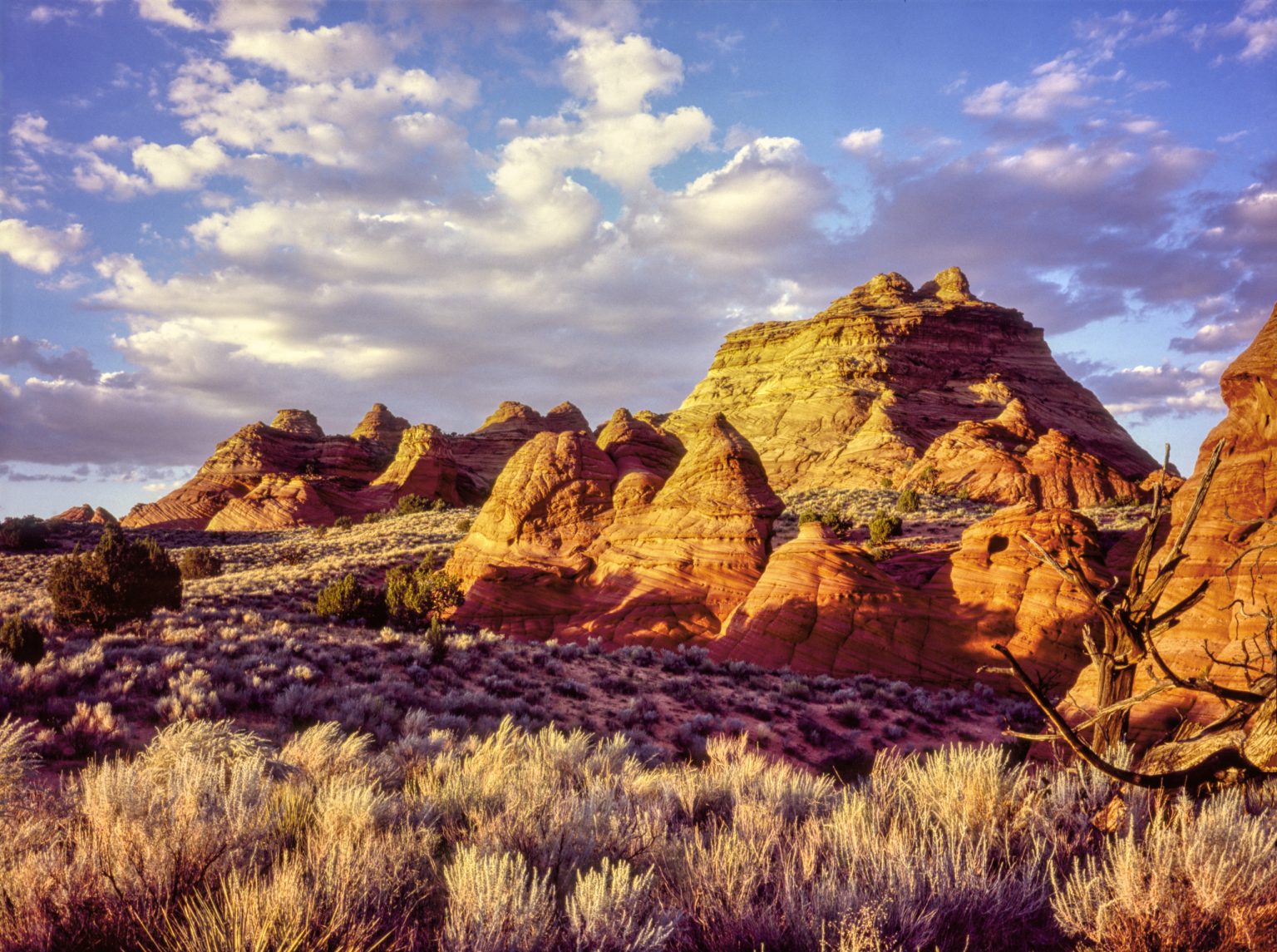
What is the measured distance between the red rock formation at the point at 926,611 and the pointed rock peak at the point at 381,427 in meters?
71.6

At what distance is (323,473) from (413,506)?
19.9 meters

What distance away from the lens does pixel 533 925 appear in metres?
3.25

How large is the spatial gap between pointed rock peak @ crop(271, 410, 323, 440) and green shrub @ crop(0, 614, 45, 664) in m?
70.4

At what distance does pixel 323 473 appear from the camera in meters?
66.9

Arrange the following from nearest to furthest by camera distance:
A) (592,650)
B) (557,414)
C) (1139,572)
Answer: (1139,572), (592,650), (557,414)

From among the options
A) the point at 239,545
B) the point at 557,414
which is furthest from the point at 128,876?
the point at 557,414

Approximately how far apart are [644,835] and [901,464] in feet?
172

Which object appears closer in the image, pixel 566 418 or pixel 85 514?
pixel 85 514

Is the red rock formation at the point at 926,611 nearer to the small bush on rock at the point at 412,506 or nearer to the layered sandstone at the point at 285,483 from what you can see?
the small bush on rock at the point at 412,506

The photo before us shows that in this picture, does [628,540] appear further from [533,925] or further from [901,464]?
[901,464]

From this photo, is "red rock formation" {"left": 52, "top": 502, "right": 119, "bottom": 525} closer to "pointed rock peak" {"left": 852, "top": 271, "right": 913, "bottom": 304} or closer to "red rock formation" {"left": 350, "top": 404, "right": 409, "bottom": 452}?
"red rock formation" {"left": 350, "top": 404, "right": 409, "bottom": 452}

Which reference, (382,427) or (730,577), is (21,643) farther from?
(382,427)

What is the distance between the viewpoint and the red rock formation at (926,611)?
60.4 feet

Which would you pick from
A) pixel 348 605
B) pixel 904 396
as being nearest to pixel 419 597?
pixel 348 605
